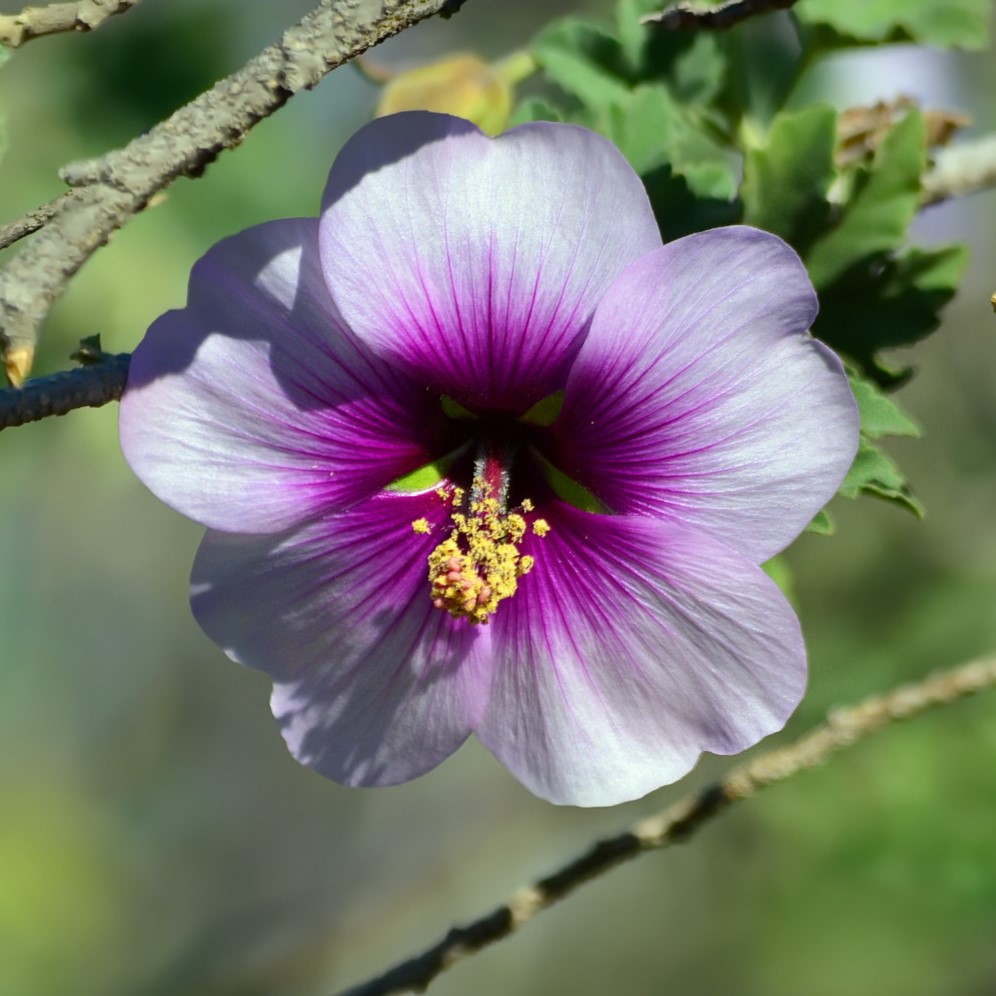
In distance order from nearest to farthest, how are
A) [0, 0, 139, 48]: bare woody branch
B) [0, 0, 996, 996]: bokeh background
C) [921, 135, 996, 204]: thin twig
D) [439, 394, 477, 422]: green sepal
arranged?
[0, 0, 139, 48]: bare woody branch, [439, 394, 477, 422]: green sepal, [921, 135, 996, 204]: thin twig, [0, 0, 996, 996]: bokeh background

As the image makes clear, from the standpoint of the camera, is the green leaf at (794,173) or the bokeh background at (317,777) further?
the bokeh background at (317,777)

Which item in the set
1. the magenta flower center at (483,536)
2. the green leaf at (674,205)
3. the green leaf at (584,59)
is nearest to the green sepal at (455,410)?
the magenta flower center at (483,536)

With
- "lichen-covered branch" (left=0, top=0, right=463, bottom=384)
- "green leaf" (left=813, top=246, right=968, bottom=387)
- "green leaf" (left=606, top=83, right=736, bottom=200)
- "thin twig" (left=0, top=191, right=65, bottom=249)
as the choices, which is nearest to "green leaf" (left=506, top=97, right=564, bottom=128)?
"green leaf" (left=606, top=83, right=736, bottom=200)

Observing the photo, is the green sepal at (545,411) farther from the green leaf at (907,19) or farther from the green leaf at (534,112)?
the green leaf at (907,19)

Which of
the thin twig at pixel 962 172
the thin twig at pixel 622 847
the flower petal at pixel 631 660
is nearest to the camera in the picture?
the flower petal at pixel 631 660

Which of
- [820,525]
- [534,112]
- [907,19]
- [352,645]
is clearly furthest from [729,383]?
[907,19]

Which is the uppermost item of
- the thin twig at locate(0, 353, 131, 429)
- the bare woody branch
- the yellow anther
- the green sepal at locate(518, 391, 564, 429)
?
the bare woody branch

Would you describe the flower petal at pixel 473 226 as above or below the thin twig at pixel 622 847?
above

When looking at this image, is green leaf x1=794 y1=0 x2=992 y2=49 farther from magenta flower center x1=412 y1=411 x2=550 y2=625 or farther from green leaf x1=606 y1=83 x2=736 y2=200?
magenta flower center x1=412 y1=411 x2=550 y2=625
